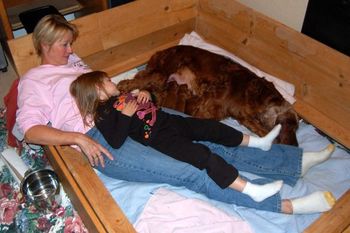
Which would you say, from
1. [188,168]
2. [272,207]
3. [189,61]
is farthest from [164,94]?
[272,207]

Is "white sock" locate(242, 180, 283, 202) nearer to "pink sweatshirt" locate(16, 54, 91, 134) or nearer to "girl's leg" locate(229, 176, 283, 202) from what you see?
"girl's leg" locate(229, 176, 283, 202)

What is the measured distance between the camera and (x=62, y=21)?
1.50m

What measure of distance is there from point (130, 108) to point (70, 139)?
26 centimetres

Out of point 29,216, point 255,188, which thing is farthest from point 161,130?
point 29,216

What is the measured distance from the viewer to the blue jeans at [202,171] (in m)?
1.29

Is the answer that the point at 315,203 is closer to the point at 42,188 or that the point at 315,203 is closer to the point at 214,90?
the point at 214,90

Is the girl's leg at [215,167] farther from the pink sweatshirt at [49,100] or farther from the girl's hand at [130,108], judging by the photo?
the pink sweatshirt at [49,100]

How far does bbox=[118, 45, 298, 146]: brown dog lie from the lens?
61.2 inches

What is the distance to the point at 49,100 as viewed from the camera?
1443mm

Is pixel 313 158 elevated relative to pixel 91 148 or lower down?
lower down

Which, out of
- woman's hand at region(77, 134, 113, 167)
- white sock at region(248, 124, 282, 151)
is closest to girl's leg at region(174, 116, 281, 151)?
white sock at region(248, 124, 282, 151)

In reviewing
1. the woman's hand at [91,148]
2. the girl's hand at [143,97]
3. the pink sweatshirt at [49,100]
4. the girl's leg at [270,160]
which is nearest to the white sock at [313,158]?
the girl's leg at [270,160]

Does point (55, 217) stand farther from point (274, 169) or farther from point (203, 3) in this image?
point (203, 3)

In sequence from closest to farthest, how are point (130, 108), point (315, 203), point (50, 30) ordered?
point (315, 203) < point (130, 108) < point (50, 30)
